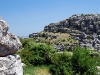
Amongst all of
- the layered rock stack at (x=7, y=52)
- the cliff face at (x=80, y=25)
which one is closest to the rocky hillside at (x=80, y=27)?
the cliff face at (x=80, y=25)

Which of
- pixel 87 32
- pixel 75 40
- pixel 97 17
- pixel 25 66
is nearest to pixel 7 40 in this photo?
pixel 25 66

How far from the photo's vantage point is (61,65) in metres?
19.3

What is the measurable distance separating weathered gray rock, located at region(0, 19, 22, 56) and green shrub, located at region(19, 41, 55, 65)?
11843 mm

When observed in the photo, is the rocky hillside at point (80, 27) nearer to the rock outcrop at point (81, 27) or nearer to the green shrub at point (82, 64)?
the rock outcrop at point (81, 27)

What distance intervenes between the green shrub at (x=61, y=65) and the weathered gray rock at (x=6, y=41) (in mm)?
9295

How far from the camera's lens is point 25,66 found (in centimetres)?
2088

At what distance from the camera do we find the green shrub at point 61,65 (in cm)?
1873

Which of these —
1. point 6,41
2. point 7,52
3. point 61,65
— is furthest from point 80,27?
point 6,41

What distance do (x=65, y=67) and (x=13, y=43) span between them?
976 cm

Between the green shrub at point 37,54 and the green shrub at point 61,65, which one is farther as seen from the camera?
the green shrub at point 37,54

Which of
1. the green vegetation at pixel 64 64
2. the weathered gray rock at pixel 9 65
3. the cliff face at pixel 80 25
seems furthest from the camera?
the cliff face at pixel 80 25

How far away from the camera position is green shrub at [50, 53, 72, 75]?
1873cm

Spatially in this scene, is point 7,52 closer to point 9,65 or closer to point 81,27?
point 9,65

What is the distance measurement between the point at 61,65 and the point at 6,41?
1033cm
